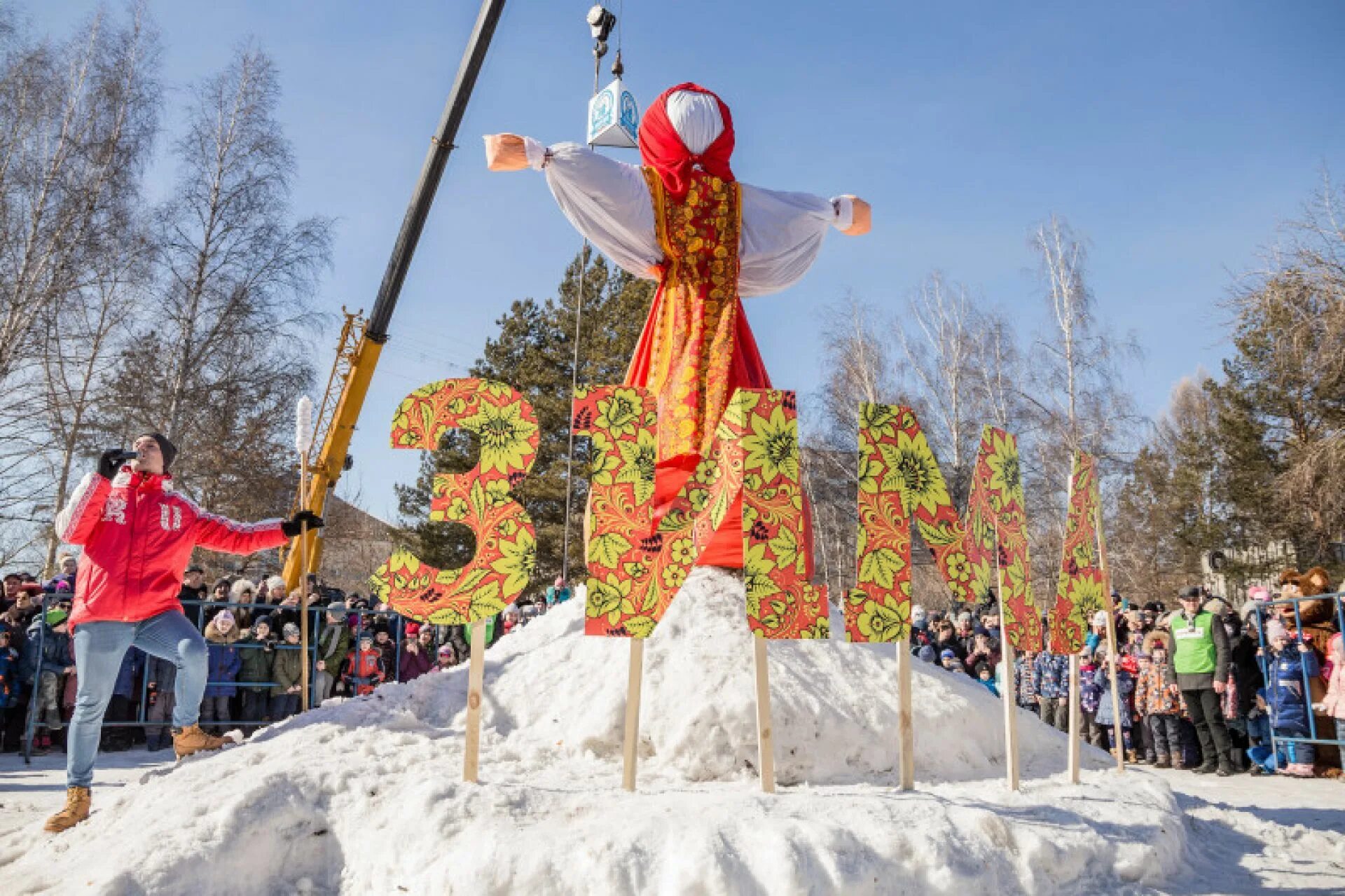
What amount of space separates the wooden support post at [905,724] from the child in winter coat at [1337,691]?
545 centimetres

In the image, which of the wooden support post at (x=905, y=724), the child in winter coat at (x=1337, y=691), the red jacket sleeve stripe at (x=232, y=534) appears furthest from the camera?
the child in winter coat at (x=1337, y=691)

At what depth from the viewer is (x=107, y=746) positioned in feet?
28.4

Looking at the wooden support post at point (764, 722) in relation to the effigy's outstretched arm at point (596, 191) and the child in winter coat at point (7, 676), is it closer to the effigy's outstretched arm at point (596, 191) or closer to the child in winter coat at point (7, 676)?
the effigy's outstretched arm at point (596, 191)

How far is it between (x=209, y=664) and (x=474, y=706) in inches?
233

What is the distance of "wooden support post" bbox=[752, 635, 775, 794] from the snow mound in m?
0.19

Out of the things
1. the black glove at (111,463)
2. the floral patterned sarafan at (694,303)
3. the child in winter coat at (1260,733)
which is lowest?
the child in winter coat at (1260,733)

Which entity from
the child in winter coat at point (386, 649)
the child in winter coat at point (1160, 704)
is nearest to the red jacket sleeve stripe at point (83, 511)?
the child in winter coat at point (386, 649)

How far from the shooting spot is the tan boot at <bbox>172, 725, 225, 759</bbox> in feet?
15.8

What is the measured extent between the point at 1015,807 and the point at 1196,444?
26.2m

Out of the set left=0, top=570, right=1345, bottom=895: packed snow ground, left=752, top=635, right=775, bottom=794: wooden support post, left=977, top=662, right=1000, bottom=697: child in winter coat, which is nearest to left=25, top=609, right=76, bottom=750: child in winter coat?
left=0, top=570, right=1345, bottom=895: packed snow ground

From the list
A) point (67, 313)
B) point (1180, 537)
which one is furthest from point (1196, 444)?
point (67, 313)

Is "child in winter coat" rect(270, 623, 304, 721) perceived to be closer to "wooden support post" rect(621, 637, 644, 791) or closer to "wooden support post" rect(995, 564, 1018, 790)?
"wooden support post" rect(621, 637, 644, 791)

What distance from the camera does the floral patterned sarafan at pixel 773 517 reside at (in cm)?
425

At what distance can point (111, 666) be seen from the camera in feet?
15.5
